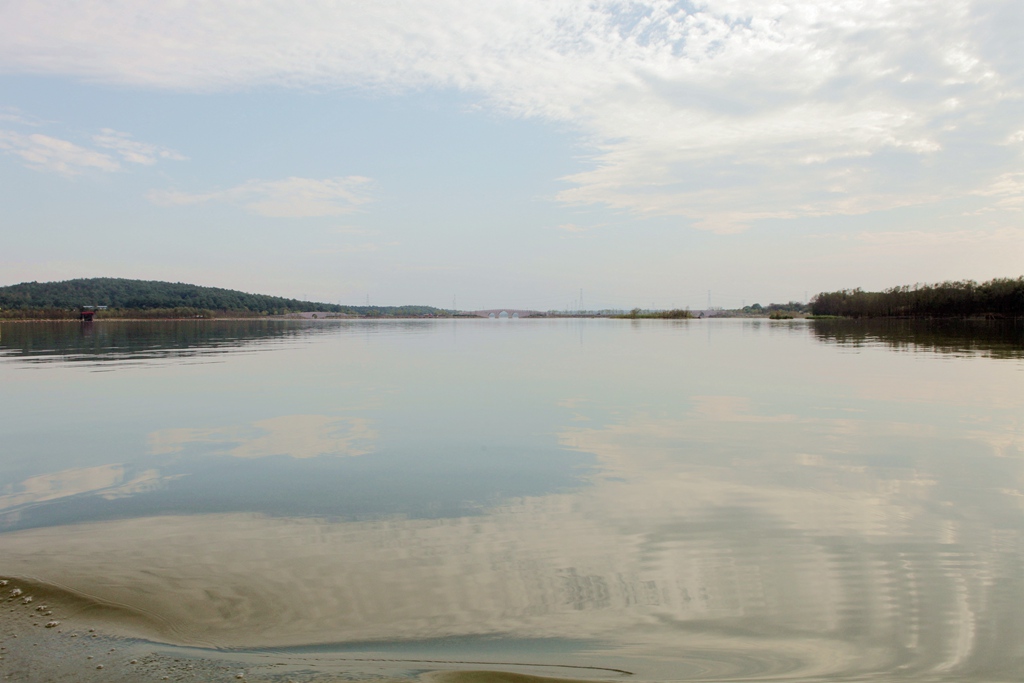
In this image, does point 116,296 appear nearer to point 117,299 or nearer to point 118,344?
point 117,299

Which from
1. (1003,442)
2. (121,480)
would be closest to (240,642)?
(121,480)

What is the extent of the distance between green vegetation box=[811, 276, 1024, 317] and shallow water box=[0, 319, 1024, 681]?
130m

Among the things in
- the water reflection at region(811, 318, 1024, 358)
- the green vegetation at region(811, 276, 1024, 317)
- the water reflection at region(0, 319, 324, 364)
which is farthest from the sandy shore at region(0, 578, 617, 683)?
the green vegetation at region(811, 276, 1024, 317)

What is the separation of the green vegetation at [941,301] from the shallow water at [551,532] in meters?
130

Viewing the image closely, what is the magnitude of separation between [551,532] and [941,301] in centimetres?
15499

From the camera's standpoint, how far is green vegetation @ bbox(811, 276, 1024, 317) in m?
118

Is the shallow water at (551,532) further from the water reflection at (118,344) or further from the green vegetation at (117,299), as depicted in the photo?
the green vegetation at (117,299)

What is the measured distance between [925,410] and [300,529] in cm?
1376

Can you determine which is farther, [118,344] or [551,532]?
[118,344]

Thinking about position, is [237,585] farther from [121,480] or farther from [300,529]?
[121,480]

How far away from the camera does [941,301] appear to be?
133 m

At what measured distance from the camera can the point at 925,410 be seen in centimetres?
1426

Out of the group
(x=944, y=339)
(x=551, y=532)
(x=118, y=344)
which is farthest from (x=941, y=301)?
(x=551, y=532)

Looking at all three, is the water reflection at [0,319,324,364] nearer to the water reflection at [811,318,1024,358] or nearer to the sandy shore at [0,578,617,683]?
the sandy shore at [0,578,617,683]
